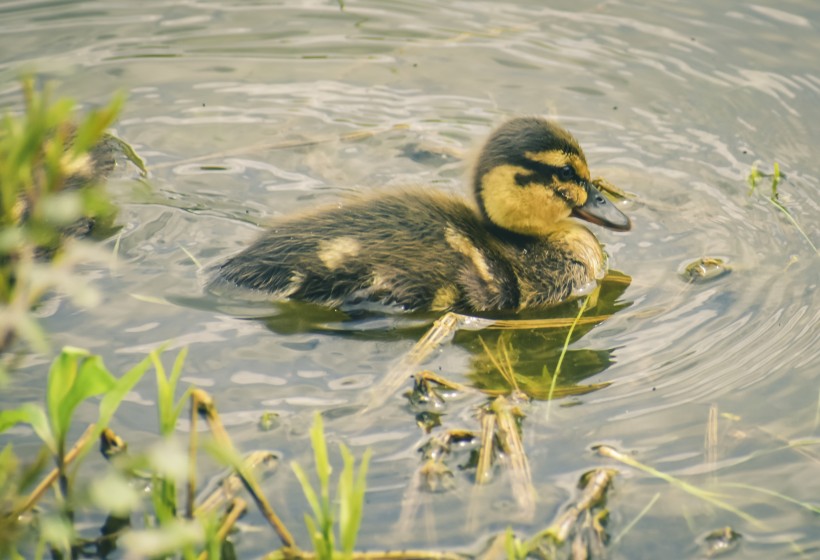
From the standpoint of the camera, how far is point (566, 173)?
4164 mm

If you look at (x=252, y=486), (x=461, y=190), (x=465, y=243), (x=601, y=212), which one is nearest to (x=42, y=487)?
(x=252, y=486)

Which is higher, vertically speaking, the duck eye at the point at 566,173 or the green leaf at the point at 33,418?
the green leaf at the point at 33,418

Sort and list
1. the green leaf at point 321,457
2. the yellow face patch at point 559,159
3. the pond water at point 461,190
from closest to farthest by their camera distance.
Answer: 1. the green leaf at point 321,457
2. the pond water at point 461,190
3. the yellow face patch at point 559,159

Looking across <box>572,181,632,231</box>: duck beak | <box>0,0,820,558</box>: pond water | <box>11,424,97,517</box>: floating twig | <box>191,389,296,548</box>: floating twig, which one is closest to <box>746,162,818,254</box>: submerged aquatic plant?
<box>0,0,820,558</box>: pond water

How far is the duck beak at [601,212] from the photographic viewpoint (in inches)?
166

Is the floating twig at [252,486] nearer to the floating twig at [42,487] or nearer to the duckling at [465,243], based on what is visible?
the floating twig at [42,487]

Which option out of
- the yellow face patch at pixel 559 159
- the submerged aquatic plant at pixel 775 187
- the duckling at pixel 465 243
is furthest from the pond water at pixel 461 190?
the yellow face patch at pixel 559 159

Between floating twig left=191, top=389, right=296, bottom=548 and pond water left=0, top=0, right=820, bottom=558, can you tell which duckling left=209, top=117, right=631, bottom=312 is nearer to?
pond water left=0, top=0, right=820, bottom=558

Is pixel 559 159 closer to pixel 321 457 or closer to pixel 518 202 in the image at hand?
pixel 518 202

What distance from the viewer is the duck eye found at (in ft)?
13.6

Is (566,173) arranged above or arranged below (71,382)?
below

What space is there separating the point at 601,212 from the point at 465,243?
0.62 metres

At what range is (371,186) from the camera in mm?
4703

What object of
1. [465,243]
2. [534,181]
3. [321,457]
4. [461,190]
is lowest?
[461,190]
